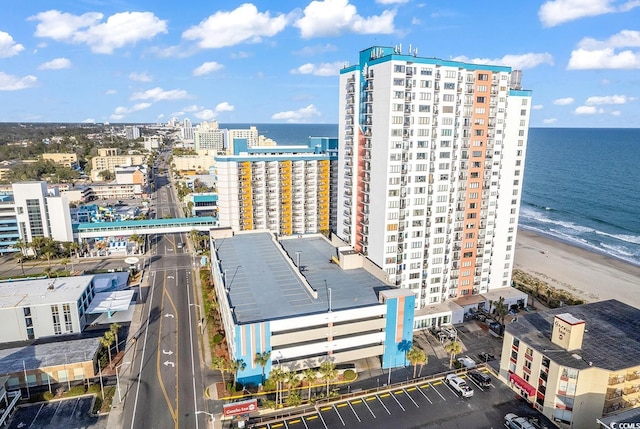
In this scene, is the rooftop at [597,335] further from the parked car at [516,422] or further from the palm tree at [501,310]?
the palm tree at [501,310]

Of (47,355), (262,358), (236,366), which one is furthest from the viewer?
(47,355)

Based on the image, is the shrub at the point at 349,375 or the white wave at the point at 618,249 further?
the white wave at the point at 618,249

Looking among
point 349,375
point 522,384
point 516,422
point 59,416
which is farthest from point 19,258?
point 522,384

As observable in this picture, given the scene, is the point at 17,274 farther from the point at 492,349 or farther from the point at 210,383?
the point at 492,349

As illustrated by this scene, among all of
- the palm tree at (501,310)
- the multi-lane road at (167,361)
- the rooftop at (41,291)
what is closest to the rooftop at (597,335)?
the palm tree at (501,310)

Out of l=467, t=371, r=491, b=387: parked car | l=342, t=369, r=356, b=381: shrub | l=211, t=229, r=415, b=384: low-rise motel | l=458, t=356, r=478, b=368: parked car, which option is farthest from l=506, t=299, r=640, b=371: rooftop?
l=342, t=369, r=356, b=381: shrub

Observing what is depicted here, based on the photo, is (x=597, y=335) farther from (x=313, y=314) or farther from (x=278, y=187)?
(x=278, y=187)
